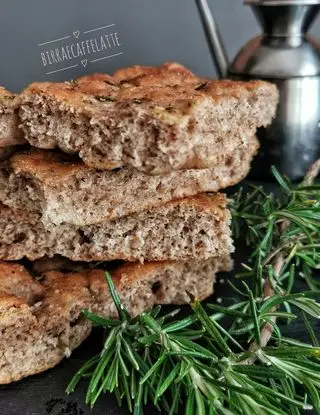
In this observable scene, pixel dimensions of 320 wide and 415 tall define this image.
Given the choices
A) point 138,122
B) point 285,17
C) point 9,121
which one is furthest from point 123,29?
point 138,122

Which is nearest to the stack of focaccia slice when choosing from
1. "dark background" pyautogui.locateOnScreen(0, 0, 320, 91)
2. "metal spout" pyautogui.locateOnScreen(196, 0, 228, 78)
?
"metal spout" pyautogui.locateOnScreen(196, 0, 228, 78)

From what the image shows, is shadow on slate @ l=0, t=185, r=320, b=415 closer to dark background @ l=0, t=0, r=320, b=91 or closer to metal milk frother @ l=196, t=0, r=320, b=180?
metal milk frother @ l=196, t=0, r=320, b=180

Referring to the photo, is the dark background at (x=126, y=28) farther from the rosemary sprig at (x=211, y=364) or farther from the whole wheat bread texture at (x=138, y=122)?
the rosemary sprig at (x=211, y=364)

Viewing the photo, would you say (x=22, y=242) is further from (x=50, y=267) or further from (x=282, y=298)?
(x=282, y=298)

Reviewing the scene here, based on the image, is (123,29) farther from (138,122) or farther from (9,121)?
(138,122)

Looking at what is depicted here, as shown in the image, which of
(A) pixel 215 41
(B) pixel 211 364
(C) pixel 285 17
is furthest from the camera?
(A) pixel 215 41

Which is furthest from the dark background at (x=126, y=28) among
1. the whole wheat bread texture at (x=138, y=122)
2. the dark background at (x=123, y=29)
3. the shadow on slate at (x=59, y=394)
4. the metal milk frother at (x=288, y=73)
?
the shadow on slate at (x=59, y=394)
